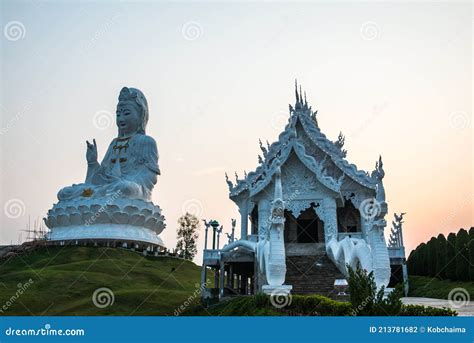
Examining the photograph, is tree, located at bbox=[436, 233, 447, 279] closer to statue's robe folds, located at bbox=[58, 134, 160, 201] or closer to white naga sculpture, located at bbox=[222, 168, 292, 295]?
white naga sculpture, located at bbox=[222, 168, 292, 295]

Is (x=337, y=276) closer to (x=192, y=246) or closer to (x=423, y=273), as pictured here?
(x=423, y=273)

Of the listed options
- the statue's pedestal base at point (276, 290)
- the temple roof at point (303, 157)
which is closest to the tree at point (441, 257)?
the temple roof at point (303, 157)

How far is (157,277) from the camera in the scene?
23016mm

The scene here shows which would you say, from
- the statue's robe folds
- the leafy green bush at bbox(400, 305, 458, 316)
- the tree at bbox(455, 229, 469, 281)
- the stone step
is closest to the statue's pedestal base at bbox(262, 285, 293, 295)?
the stone step

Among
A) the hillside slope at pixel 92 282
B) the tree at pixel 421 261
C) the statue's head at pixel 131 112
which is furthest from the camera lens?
the statue's head at pixel 131 112

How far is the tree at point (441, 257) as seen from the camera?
21609 mm

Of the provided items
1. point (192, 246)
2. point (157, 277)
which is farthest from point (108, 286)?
point (192, 246)

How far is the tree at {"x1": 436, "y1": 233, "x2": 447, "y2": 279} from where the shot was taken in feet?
70.9

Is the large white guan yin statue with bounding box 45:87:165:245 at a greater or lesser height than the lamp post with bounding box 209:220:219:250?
greater

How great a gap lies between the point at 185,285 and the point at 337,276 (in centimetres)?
1001

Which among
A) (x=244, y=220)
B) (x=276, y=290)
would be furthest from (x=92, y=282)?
(x=276, y=290)

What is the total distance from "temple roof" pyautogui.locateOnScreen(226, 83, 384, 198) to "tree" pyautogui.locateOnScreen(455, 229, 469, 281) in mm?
4369

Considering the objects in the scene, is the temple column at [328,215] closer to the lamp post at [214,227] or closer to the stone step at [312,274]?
the stone step at [312,274]

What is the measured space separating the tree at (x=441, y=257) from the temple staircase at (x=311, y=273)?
7.31m
